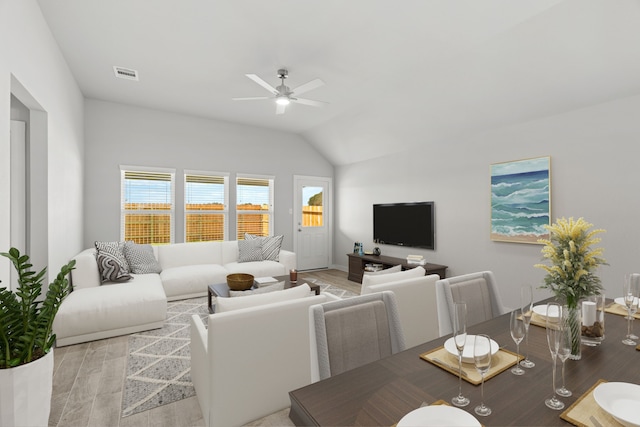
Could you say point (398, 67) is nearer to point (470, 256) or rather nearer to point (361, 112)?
point (361, 112)

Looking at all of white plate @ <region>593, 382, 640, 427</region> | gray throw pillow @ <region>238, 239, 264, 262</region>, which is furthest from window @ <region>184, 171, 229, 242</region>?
white plate @ <region>593, 382, 640, 427</region>

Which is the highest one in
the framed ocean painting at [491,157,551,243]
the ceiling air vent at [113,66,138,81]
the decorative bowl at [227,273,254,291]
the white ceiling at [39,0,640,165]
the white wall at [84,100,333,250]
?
the ceiling air vent at [113,66,138,81]

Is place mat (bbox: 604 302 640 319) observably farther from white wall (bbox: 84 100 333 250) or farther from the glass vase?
white wall (bbox: 84 100 333 250)

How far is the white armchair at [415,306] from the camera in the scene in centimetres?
244

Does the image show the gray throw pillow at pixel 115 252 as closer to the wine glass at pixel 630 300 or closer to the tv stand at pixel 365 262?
the tv stand at pixel 365 262

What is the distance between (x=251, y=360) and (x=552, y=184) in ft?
12.2

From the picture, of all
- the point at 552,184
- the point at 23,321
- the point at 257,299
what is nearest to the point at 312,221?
the point at 552,184

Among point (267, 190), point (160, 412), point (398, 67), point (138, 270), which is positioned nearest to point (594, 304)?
point (160, 412)

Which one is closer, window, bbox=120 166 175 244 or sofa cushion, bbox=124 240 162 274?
sofa cushion, bbox=124 240 162 274

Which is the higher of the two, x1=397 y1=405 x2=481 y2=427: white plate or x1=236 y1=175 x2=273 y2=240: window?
x1=236 y1=175 x2=273 y2=240: window

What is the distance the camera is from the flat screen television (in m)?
5.03

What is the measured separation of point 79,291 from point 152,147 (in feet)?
8.86

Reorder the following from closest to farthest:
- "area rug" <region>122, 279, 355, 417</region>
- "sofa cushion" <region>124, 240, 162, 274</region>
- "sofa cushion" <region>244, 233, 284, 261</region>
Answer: "area rug" <region>122, 279, 355, 417</region>
"sofa cushion" <region>124, 240, 162, 274</region>
"sofa cushion" <region>244, 233, 284, 261</region>

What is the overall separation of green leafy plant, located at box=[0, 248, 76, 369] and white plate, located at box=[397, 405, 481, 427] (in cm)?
159
